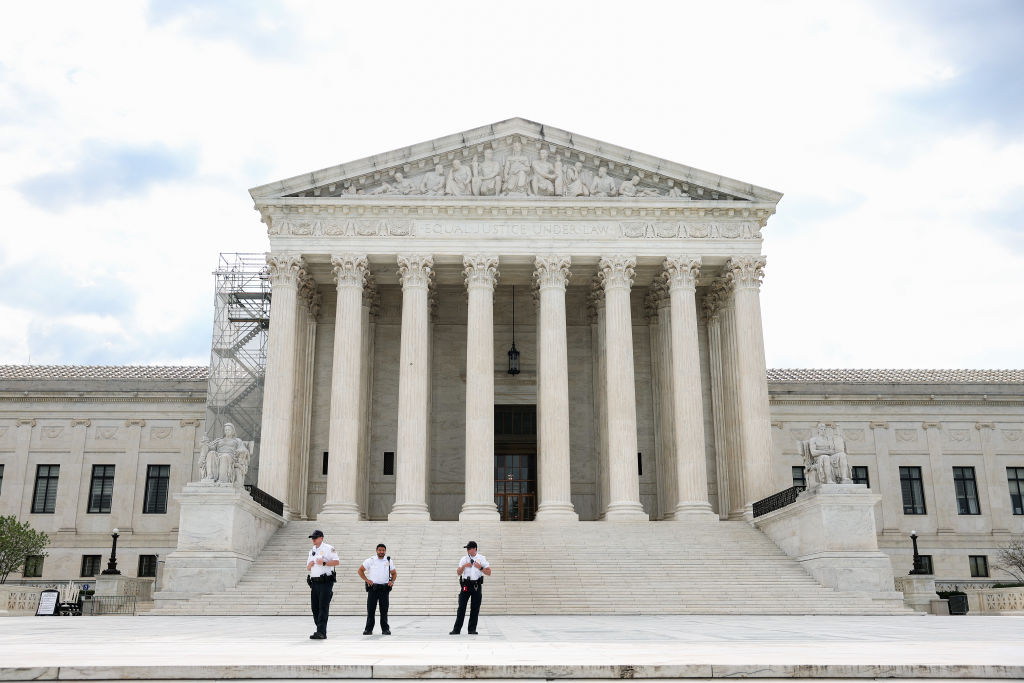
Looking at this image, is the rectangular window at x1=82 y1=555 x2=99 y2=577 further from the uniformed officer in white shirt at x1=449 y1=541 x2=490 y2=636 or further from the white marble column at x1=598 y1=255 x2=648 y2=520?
the uniformed officer in white shirt at x1=449 y1=541 x2=490 y2=636

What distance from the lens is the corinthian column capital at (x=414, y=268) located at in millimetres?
36656

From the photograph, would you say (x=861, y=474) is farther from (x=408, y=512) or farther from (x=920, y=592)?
(x=408, y=512)

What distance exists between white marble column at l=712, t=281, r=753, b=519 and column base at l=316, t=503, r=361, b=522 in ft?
50.2

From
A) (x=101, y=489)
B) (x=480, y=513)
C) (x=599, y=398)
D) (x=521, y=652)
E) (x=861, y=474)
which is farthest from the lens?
(x=861, y=474)

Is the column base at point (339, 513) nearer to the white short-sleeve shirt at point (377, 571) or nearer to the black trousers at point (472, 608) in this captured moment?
the black trousers at point (472, 608)

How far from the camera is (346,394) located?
35.3 metres

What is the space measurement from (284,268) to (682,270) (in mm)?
16309

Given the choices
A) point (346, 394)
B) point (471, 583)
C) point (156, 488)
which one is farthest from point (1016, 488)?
point (156, 488)

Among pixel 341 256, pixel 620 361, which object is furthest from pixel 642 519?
pixel 341 256

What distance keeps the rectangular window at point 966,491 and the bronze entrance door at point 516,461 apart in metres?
21.8

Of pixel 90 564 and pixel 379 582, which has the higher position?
pixel 90 564

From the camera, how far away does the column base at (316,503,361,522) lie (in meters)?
33.9

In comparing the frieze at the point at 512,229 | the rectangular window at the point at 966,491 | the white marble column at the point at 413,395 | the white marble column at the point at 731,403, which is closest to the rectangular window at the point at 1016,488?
the rectangular window at the point at 966,491

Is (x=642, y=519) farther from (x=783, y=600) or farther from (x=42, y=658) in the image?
(x=42, y=658)
